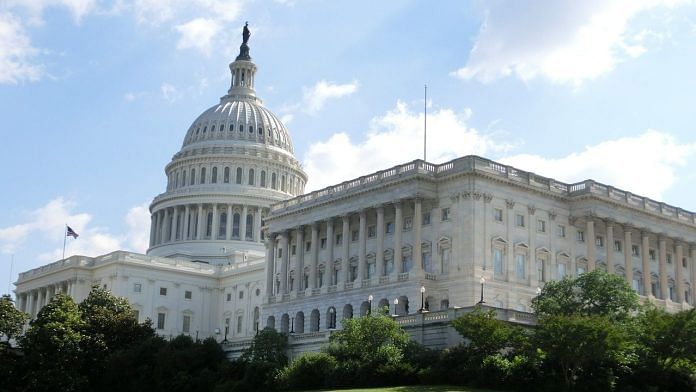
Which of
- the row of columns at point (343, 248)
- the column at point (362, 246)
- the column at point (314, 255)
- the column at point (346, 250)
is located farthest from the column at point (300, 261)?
the column at point (362, 246)

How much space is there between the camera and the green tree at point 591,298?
81.8 meters

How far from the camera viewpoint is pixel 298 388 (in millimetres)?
77438

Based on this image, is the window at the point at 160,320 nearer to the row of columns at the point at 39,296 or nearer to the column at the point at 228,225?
the row of columns at the point at 39,296

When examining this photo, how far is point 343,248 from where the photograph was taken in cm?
10894

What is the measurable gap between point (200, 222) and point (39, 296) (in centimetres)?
2823

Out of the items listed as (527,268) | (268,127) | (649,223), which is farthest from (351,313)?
(268,127)

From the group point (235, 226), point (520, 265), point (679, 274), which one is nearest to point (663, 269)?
point (679, 274)

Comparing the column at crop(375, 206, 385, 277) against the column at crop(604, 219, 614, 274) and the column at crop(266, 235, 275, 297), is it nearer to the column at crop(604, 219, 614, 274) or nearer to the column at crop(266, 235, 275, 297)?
the column at crop(266, 235, 275, 297)

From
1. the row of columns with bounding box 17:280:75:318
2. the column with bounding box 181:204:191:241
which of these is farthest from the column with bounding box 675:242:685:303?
the row of columns with bounding box 17:280:75:318

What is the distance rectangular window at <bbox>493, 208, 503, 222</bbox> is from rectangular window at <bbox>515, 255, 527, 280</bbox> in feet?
13.5

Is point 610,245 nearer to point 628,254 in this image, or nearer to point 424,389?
point 628,254

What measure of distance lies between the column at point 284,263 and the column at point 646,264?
40.0 metres

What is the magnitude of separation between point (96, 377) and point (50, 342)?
557 cm

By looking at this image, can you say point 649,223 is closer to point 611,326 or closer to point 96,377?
point 611,326
